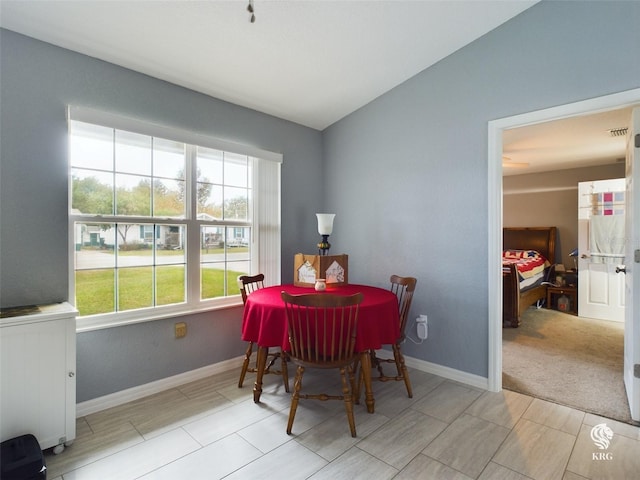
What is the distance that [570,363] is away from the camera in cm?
313

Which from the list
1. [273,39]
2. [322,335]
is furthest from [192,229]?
[273,39]

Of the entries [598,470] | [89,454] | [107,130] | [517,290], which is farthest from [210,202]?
[517,290]

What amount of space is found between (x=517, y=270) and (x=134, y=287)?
14.9 ft

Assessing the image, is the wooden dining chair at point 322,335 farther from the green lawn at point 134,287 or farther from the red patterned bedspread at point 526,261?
the red patterned bedspread at point 526,261

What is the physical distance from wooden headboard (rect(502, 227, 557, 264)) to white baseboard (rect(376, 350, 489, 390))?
4399mm

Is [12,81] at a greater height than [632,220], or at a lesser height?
greater

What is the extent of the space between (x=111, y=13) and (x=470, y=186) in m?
2.82

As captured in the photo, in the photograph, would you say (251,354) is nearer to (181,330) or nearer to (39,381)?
(181,330)

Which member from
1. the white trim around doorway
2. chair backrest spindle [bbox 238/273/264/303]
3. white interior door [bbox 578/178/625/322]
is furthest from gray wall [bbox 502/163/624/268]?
chair backrest spindle [bbox 238/273/264/303]

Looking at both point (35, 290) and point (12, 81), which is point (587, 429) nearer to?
point (35, 290)

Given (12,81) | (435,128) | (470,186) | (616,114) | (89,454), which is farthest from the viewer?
(616,114)

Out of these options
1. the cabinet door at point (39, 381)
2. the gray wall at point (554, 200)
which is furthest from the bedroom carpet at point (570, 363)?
the cabinet door at point (39, 381)

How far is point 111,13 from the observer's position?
1.93 m

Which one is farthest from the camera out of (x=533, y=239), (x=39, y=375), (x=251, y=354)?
(x=533, y=239)
